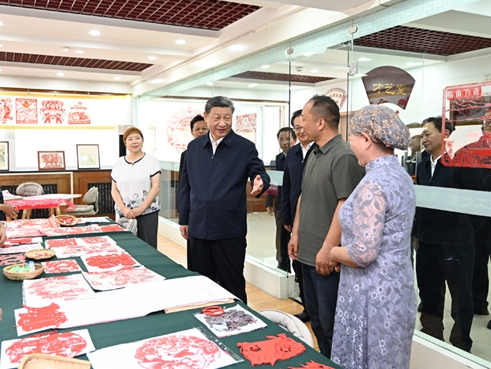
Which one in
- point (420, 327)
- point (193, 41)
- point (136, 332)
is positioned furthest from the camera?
point (193, 41)

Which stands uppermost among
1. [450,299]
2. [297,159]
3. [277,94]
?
[277,94]

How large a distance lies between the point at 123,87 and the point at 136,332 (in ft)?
26.6

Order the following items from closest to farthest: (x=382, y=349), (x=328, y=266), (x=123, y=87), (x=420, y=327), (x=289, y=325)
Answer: (x=289, y=325) → (x=382, y=349) → (x=328, y=266) → (x=420, y=327) → (x=123, y=87)

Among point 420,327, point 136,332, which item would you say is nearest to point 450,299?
point 420,327

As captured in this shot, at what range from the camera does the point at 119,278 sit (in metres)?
1.93

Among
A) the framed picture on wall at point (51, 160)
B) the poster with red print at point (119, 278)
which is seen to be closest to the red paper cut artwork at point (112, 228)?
the poster with red print at point (119, 278)

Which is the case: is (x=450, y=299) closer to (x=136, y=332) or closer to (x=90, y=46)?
(x=136, y=332)

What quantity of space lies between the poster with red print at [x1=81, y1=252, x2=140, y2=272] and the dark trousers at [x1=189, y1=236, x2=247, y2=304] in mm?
616

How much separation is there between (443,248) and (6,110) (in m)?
8.11

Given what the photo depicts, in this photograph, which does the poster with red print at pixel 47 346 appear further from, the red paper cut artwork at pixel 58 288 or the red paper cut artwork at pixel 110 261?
the red paper cut artwork at pixel 110 261

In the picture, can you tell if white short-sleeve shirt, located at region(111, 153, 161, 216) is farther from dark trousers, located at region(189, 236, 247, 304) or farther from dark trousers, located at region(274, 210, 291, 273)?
dark trousers, located at region(274, 210, 291, 273)

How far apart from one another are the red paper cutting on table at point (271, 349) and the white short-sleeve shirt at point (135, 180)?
2.36m

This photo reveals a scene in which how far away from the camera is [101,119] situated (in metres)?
8.97

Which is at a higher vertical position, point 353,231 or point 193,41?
point 193,41
